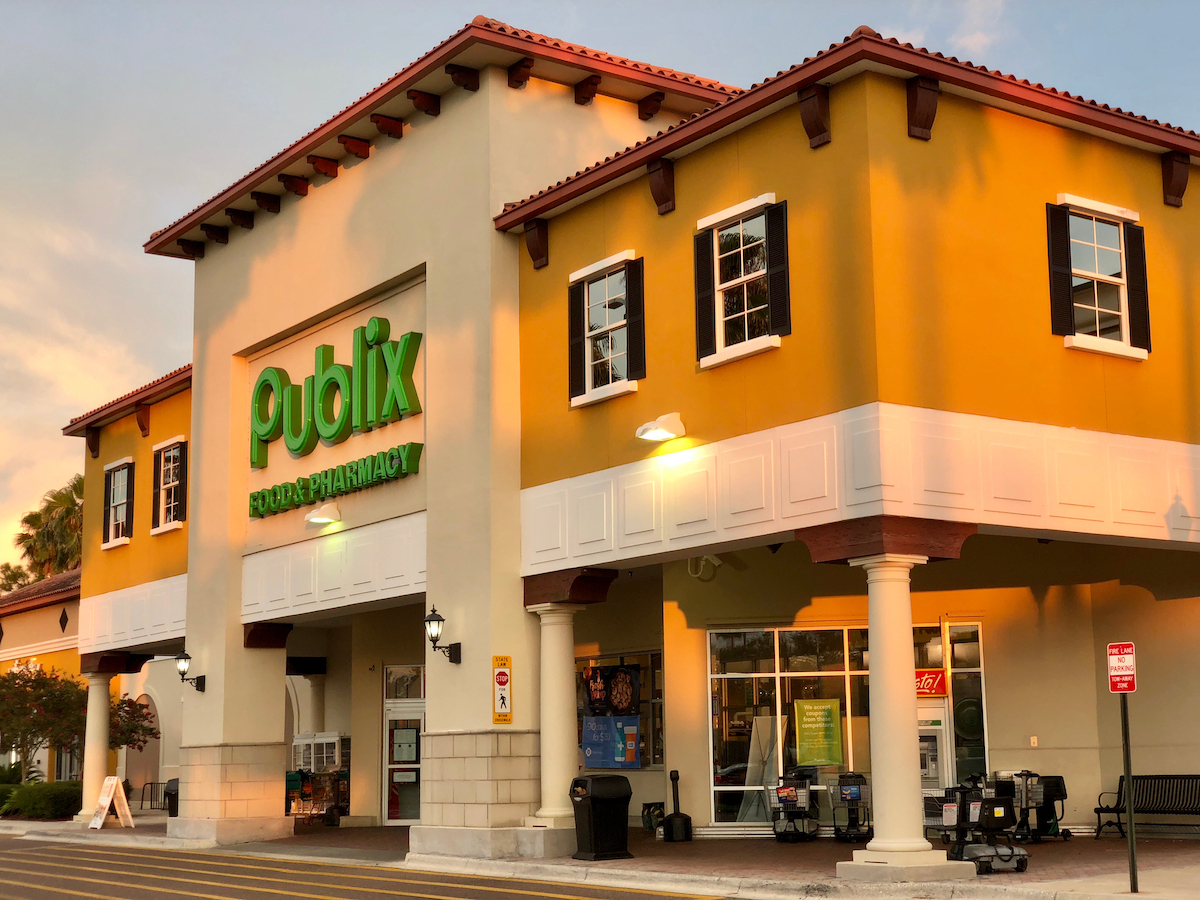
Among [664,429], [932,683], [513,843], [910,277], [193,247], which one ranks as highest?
[193,247]

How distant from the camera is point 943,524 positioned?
48.6ft

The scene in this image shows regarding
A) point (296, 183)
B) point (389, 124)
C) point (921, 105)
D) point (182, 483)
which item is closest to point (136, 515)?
point (182, 483)

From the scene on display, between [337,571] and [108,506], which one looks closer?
[337,571]

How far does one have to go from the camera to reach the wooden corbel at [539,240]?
64.0 ft

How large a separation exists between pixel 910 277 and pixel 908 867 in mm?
5936

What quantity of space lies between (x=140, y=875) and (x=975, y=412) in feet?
41.6

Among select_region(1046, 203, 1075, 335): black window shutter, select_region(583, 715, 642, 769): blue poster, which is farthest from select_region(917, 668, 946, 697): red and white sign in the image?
select_region(1046, 203, 1075, 335): black window shutter

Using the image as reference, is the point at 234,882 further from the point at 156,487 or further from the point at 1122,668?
the point at 156,487

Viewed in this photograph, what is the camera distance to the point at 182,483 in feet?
90.2

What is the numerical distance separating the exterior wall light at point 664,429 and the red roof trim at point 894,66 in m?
3.30

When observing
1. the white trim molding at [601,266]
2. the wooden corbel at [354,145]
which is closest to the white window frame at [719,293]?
the white trim molding at [601,266]

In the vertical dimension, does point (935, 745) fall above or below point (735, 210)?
below

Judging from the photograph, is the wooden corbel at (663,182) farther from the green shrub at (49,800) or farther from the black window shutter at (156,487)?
the green shrub at (49,800)

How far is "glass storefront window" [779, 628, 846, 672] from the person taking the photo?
2072cm
